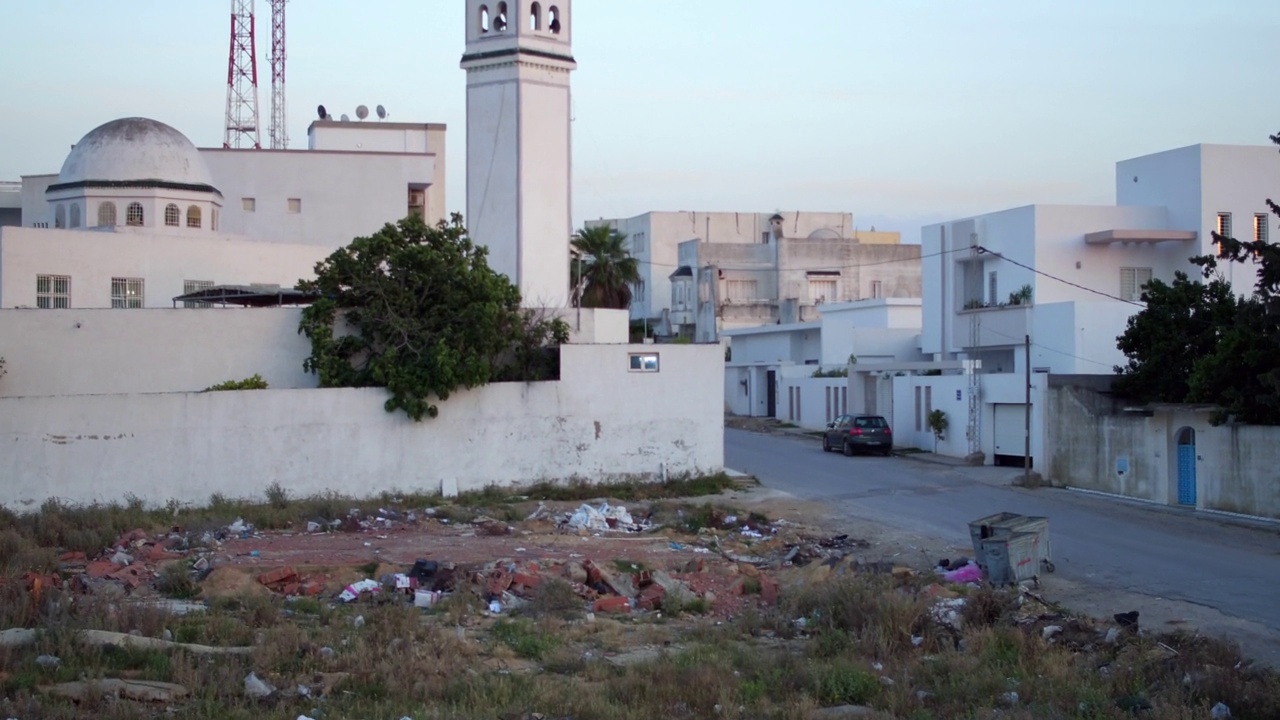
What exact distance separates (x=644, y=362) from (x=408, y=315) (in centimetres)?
613

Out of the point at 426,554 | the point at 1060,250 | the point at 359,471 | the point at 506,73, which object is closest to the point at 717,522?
the point at 426,554

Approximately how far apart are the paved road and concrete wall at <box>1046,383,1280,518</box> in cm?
85

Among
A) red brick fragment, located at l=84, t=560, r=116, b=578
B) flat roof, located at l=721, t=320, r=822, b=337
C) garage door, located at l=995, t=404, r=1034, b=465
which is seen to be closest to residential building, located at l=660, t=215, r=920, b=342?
flat roof, located at l=721, t=320, r=822, b=337

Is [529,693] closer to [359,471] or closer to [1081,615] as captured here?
[1081,615]

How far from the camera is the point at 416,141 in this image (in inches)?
2250

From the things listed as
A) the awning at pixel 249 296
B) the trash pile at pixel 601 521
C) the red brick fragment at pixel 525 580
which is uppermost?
the awning at pixel 249 296

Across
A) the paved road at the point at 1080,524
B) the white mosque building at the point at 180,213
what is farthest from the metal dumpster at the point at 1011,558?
the white mosque building at the point at 180,213

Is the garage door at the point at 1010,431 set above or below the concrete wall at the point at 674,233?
below

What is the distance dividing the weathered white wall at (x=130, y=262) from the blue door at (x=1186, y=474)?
2820 centimetres

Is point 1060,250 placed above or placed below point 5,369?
above

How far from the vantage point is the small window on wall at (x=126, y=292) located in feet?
122

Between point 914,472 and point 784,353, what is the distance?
94.9 feet

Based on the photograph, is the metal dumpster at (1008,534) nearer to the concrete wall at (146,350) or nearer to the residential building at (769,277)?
the concrete wall at (146,350)

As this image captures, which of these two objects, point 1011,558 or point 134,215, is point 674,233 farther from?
point 1011,558
